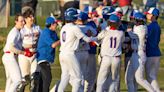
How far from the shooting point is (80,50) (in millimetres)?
16203

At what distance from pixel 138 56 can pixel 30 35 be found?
2.36m

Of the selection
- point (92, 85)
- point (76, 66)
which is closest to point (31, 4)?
point (92, 85)

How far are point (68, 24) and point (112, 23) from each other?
0.90 metres

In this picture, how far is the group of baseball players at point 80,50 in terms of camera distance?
15.8m

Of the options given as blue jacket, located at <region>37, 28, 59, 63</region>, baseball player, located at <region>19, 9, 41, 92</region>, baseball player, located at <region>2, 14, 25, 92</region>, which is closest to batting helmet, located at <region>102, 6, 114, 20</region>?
blue jacket, located at <region>37, 28, 59, 63</region>

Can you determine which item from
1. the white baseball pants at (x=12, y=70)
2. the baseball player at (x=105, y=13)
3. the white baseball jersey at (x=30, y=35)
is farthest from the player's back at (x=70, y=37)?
the baseball player at (x=105, y=13)

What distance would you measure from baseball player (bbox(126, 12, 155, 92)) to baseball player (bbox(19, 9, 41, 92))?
1.99 meters

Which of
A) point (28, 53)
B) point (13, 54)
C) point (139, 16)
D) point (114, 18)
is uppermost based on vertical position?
point (114, 18)

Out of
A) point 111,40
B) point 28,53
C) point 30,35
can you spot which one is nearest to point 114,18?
point 111,40

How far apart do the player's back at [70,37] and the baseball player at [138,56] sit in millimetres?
1375

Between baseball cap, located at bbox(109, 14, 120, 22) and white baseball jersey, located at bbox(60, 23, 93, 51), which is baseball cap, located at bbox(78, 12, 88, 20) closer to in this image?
white baseball jersey, located at bbox(60, 23, 93, 51)

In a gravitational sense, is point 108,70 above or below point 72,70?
below

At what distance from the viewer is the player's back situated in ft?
51.6

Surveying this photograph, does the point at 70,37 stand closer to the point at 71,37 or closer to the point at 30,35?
the point at 71,37
